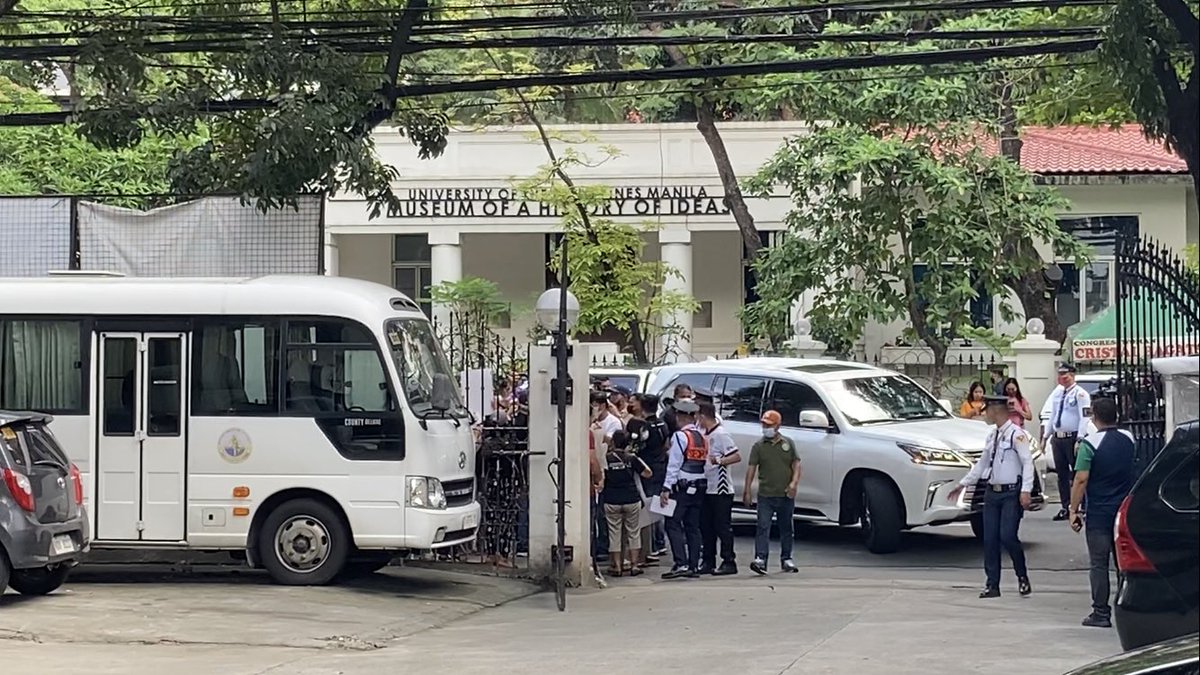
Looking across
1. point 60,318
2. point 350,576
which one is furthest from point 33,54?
point 350,576

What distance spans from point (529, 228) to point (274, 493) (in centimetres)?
1713

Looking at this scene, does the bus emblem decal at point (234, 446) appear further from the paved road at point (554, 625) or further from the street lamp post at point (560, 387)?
the street lamp post at point (560, 387)

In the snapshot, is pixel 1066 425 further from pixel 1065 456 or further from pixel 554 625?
pixel 554 625

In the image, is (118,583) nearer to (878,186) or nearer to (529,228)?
(878,186)

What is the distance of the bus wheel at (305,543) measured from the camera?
14.1 m

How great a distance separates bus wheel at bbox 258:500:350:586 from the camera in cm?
1411

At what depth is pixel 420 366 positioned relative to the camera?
14.5 m

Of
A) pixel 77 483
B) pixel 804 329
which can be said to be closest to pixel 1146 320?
pixel 77 483

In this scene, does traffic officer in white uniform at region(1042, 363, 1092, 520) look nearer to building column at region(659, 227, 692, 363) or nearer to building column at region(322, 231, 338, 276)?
building column at region(659, 227, 692, 363)

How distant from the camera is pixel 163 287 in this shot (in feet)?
47.7

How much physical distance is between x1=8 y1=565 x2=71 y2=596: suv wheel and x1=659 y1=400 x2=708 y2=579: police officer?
5724mm

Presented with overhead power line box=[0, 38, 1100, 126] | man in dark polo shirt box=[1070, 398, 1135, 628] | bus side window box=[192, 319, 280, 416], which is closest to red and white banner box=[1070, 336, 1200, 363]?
man in dark polo shirt box=[1070, 398, 1135, 628]

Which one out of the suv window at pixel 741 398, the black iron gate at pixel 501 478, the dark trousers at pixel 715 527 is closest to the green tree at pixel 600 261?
the suv window at pixel 741 398

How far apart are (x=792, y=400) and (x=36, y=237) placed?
8.39 meters
